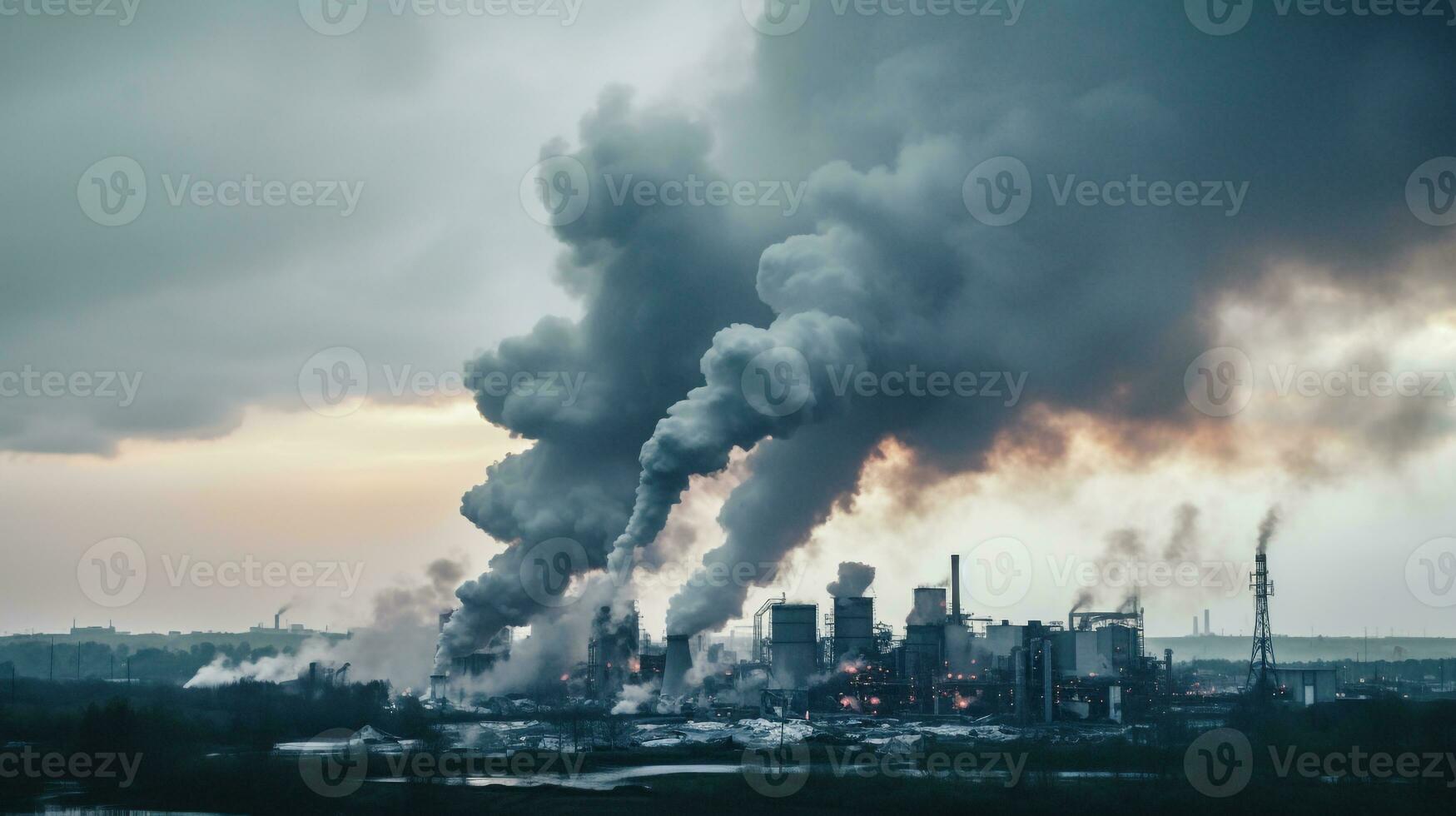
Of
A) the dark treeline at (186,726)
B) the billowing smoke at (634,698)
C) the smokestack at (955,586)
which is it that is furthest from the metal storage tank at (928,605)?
the dark treeline at (186,726)

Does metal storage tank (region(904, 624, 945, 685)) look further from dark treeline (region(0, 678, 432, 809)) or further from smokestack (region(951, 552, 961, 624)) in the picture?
dark treeline (region(0, 678, 432, 809))

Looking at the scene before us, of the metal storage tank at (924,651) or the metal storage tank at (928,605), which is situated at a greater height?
the metal storage tank at (928,605)

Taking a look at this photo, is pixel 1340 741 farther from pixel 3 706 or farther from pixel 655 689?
pixel 3 706

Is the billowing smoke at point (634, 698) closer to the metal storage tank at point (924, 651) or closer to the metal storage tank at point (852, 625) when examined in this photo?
the metal storage tank at point (852, 625)

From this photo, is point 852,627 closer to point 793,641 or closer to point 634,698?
point 793,641

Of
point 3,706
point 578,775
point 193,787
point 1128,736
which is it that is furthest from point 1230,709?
point 3,706

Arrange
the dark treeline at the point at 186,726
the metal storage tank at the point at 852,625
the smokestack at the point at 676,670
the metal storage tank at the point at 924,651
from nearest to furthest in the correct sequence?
the dark treeline at the point at 186,726 < the smokestack at the point at 676,670 < the metal storage tank at the point at 924,651 < the metal storage tank at the point at 852,625

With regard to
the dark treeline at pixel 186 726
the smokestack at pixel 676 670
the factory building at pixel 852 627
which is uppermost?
the factory building at pixel 852 627

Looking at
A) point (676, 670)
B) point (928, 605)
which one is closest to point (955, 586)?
point (928, 605)
